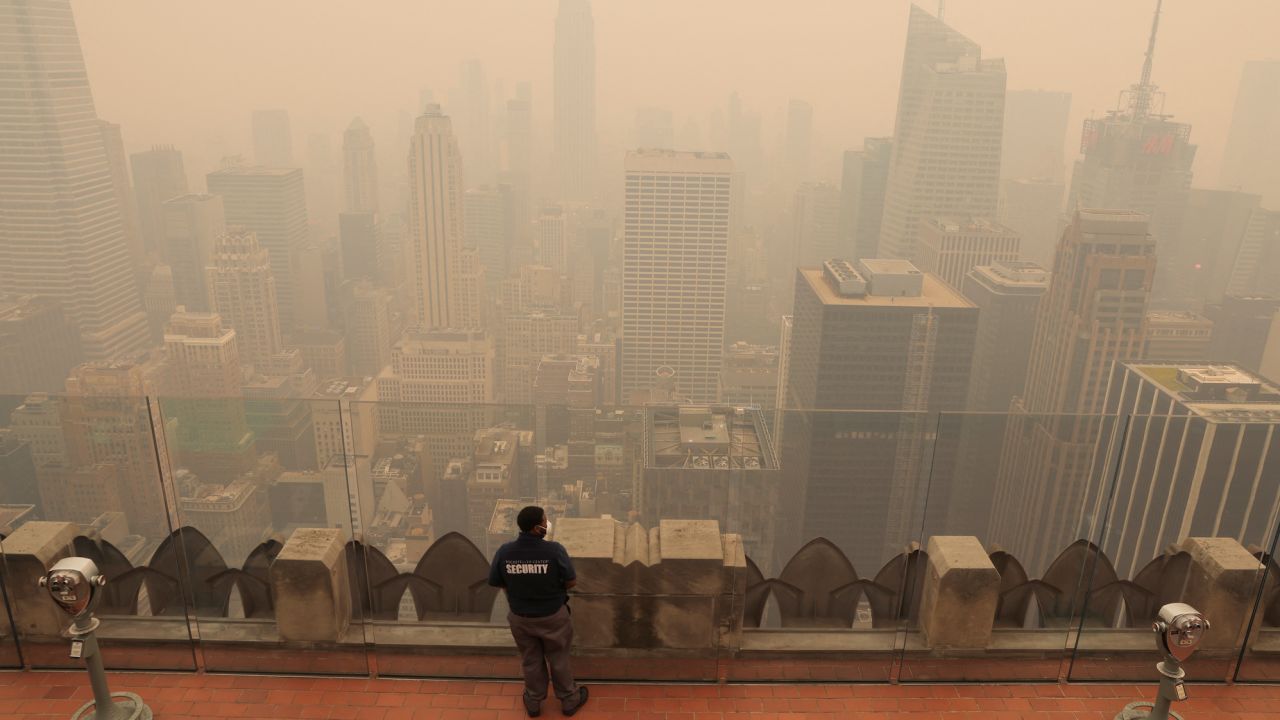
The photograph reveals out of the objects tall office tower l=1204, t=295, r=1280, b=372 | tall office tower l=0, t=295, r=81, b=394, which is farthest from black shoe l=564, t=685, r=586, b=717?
tall office tower l=0, t=295, r=81, b=394

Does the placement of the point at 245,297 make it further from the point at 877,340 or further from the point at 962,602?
the point at 962,602

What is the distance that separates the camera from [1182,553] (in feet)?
15.2

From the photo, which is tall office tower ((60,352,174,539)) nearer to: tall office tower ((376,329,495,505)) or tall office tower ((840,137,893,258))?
tall office tower ((376,329,495,505))

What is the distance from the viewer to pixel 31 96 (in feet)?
317

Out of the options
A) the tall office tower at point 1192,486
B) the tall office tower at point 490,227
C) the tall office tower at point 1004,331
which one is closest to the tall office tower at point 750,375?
the tall office tower at point 1004,331

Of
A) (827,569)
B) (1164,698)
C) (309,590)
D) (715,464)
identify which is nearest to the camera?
(1164,698)

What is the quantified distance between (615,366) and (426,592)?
97.3m

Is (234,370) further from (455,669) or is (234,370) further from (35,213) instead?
(455,669)

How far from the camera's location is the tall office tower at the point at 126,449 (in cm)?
448

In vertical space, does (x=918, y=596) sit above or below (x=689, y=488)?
below

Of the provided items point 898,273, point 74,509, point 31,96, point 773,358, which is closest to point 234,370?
point 31,96

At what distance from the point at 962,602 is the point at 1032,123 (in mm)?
143967

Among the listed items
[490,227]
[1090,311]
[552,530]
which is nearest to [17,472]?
[552,530]

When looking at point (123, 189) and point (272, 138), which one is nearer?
point (123, 189)
